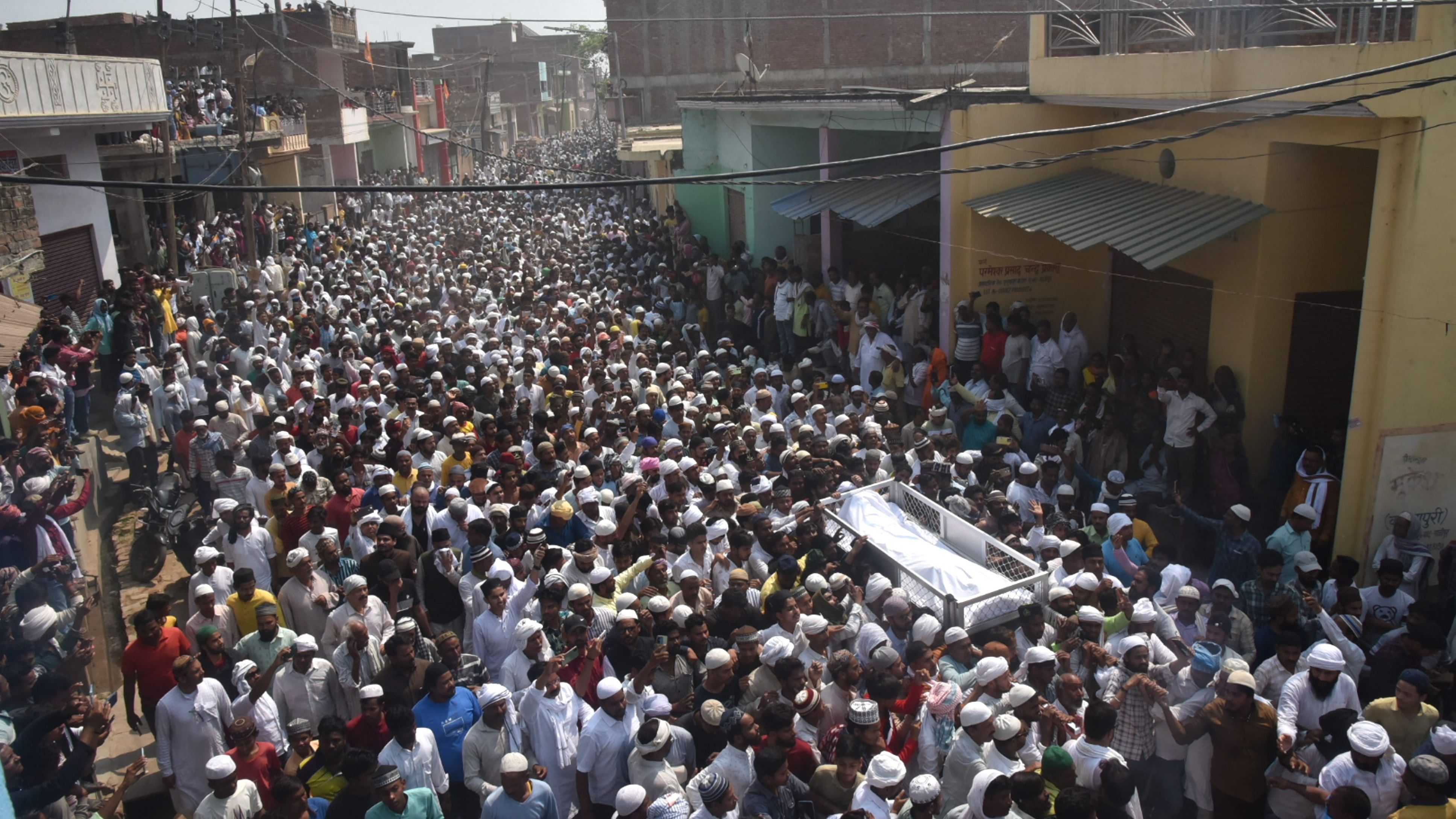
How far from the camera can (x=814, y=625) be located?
557cm

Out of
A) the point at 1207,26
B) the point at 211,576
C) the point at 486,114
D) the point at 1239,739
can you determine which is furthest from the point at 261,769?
the point at 486,114

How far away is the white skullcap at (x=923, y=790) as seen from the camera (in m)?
4.26

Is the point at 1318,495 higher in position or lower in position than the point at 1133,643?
lower

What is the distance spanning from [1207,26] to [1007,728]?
21.9ft

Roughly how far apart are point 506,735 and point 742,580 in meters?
1.61

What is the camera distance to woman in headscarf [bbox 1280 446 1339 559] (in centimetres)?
758

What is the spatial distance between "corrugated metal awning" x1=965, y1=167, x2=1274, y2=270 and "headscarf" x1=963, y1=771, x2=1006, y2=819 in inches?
194

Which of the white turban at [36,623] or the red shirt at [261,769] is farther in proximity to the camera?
the white turban at [36,623]

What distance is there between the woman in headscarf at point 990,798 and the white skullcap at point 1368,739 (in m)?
1.44

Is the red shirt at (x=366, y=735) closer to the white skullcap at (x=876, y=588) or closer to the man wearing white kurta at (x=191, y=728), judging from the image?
the man wearing white kurta at (x=191, y=728)

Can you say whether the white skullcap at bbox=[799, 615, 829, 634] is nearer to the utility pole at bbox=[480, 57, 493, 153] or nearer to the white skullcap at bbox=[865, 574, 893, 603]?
the white skullcap at bbox=[865, 574, 893, 603]

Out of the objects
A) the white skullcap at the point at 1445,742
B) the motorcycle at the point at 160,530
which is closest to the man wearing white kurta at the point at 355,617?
the motorcycle at the point at 160,530

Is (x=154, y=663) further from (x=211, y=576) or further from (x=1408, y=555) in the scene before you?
(x=1408, y=555)

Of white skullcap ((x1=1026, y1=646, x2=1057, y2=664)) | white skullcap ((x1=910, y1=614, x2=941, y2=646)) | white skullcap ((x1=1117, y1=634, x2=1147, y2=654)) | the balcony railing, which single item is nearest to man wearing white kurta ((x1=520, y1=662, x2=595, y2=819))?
white skullcap ((x1=910, y1=614, x2=941, y2=646))
